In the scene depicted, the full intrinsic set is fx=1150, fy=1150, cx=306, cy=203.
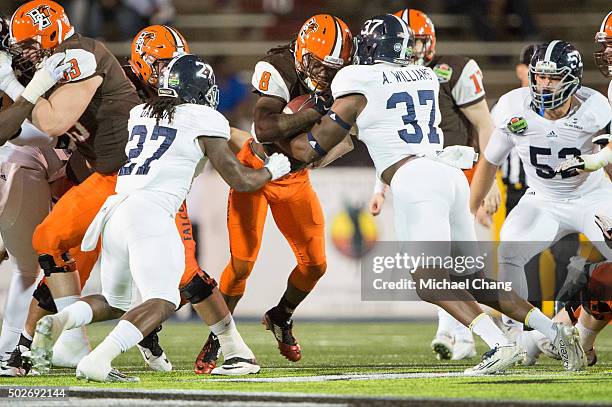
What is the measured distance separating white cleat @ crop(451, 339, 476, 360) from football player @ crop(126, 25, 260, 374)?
73.0 inches

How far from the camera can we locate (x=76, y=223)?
20.4ft

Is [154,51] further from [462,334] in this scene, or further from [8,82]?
[462,334]

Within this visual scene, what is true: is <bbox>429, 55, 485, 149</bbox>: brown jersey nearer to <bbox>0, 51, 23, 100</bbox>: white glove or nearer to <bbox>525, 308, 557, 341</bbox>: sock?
<bbox>525, 308, 557, 341</bbox>: sock

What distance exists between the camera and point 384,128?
20.2 feet

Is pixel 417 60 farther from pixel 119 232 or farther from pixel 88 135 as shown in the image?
pixel 119 232

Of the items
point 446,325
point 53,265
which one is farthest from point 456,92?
point 53,265

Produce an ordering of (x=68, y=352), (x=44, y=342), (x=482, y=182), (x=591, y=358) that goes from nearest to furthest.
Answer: (x=44, y=342)
(x=591, y=358)
(x=68, y=352)
(x=482, y=182)

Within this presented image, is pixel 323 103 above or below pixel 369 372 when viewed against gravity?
above

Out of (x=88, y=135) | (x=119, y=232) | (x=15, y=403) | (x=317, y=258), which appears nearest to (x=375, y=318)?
(x=317, y=258)

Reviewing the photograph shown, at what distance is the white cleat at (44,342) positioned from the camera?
523 cm

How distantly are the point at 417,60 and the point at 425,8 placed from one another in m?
6.08

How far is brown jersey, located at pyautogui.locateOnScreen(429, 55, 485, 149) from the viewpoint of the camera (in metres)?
8.11

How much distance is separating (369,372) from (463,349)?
149 cm

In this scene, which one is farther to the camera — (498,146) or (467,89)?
(467,89)
